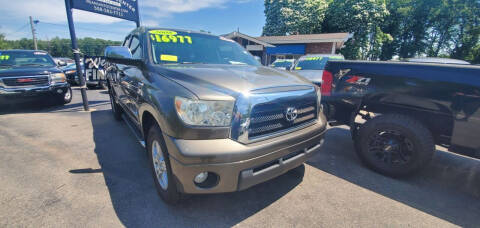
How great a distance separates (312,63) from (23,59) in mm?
9136

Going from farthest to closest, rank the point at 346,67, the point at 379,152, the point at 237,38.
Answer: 1. the point at 237,38
2. the point at 346,67
3. the point at 379,152

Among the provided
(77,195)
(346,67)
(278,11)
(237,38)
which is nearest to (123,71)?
(77,195)

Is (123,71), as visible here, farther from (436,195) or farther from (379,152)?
(436,195)

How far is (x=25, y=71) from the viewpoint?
5.38m

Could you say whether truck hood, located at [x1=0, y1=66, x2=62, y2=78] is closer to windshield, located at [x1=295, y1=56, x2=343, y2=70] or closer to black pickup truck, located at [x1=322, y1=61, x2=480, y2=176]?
black pickup truck, located at [x1=322, y1=61, x2=480, y2=176]

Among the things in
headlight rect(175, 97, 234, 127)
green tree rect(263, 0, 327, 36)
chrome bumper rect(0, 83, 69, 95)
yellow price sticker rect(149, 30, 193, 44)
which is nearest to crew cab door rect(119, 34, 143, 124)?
yellow price sticker rect(149, 30, 193, 44)

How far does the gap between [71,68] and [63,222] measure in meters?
12.2

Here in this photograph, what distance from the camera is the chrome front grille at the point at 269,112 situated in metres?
1.63

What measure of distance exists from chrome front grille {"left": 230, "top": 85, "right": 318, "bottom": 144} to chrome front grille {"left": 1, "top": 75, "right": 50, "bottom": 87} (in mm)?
6650

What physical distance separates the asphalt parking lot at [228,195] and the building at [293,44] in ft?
54.9

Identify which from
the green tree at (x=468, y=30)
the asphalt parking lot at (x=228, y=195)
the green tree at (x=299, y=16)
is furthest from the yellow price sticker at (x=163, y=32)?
the green tree at (x=468, y=30)

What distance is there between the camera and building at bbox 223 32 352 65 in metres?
18.1

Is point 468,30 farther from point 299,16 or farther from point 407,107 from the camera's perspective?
point 407,107

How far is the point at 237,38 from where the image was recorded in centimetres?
2158
